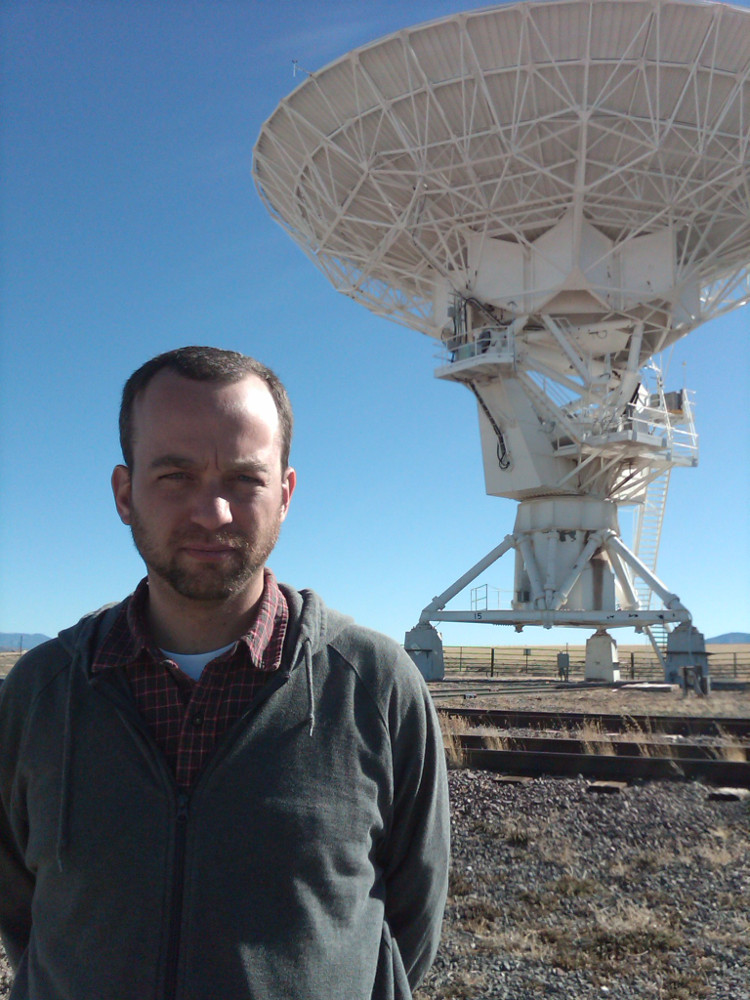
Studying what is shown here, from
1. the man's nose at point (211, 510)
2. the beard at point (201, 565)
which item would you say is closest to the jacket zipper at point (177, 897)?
the beard at point (201, 565)

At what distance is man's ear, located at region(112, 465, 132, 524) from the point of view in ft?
6.57

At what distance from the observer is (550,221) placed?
67.3ft

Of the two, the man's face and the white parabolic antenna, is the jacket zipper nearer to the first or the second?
the man's face

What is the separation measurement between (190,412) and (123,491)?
0.26 metres

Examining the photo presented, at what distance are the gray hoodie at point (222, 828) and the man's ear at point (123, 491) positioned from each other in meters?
0.25

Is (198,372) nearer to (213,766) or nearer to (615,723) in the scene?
(213,766)

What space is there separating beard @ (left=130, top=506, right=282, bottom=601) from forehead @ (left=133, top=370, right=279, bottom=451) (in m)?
0.19

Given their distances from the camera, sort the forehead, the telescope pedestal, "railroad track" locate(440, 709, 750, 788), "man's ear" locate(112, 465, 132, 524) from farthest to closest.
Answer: the telescope pedestal
"railroad track" locate(440, 709, 750, 788)
"man's ear" locate(112, 465, 132, 524)
the forehead

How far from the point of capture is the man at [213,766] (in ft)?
5.53

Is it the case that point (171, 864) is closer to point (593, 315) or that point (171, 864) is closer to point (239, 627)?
point (239, 627)

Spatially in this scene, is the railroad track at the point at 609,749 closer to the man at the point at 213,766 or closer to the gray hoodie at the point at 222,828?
the man at the point at 213,766

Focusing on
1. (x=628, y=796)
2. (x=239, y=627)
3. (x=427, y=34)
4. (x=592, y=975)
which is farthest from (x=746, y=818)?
(x=427, y=34)

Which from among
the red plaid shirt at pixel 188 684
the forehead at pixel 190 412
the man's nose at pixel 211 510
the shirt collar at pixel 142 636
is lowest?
the red plaid shirt at pixel 188 684

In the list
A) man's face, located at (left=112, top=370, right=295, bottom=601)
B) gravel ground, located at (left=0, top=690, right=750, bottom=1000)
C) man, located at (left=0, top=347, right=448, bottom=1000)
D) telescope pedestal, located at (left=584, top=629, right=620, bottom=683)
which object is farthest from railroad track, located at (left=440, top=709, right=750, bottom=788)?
telescope pedestal, located at (left=584, top=629, right=620, bottom=683)
